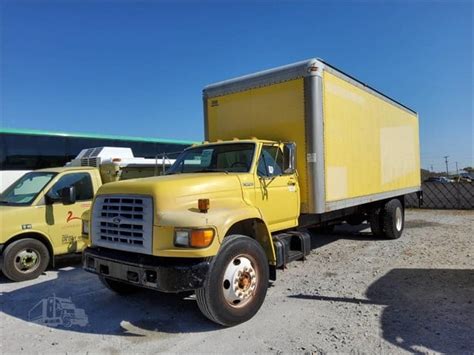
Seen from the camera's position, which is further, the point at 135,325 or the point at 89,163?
the point at 89,163

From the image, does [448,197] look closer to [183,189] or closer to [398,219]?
[398,219]

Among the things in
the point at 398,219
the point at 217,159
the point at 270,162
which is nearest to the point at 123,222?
the point at 217,159

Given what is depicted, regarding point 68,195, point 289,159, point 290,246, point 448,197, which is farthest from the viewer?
point 448,197

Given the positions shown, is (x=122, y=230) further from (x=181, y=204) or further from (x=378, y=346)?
(x=378, y=346)

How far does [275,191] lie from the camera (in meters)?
5.84

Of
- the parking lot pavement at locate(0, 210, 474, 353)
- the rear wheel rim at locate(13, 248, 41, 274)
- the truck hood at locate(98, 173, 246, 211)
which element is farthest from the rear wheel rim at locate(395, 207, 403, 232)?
the rear wheel rim at locate(13, 248, 41, 274)

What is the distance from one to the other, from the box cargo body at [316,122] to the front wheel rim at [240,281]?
2069 millimetres

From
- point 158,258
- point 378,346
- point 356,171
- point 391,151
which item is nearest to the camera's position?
point 378,346

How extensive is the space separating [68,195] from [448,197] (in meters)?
18.3

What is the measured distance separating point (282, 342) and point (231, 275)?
3.04 ft

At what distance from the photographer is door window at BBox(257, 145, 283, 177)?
5753 millimetres

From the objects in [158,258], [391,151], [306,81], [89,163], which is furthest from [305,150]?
[89,163]

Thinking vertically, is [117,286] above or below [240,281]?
below

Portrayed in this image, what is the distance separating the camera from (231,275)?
4.54 m
